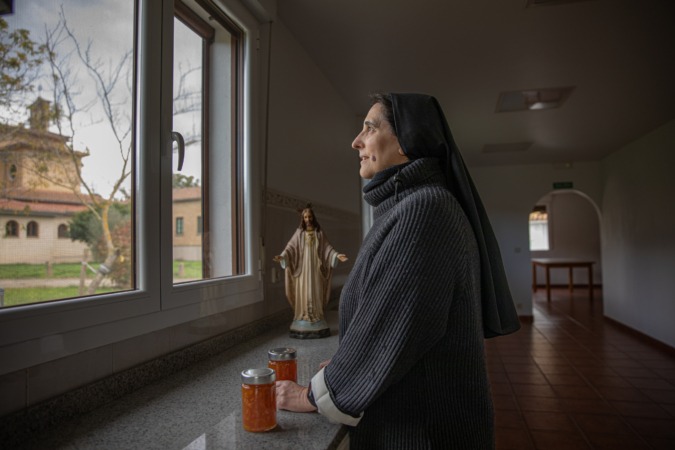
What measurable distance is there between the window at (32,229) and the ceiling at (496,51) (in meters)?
1.72

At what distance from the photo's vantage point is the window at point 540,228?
38.6 ft

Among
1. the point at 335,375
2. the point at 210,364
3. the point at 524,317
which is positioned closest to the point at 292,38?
the point at 210,364

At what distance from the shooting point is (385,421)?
2.87 ft

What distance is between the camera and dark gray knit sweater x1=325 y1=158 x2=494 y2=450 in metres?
0.79

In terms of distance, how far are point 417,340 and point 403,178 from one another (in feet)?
1.22

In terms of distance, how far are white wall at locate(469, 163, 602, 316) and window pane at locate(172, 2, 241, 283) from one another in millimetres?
6094

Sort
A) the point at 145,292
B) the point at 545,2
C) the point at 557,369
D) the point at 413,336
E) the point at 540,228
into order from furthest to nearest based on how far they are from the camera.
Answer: the point at 540,228 → the point at 557,369 → the point at 545,2 → the point at 145,292 → the point at 413,336

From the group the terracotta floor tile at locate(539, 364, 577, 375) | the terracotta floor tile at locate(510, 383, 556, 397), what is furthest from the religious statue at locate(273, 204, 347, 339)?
the terracotta floor tile at locate(539, 364, 577, 375)

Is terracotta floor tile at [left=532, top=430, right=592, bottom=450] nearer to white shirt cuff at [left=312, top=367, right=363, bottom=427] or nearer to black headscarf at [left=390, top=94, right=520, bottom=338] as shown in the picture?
black headscarf at [left=390, top=94, right=520, bottom=338]

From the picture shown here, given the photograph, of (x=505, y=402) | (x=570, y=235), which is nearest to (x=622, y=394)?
(x=505, y=402)

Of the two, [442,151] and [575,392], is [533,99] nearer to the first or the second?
[575,392]

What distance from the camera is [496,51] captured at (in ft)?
9.43

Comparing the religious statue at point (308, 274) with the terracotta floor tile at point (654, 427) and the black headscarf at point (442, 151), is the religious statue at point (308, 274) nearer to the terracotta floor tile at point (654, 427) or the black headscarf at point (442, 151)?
the black headscarf at point (442, 151)

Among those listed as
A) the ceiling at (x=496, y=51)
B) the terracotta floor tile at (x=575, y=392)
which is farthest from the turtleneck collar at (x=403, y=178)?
the terracotta floor tile at (x=575, y=392)
